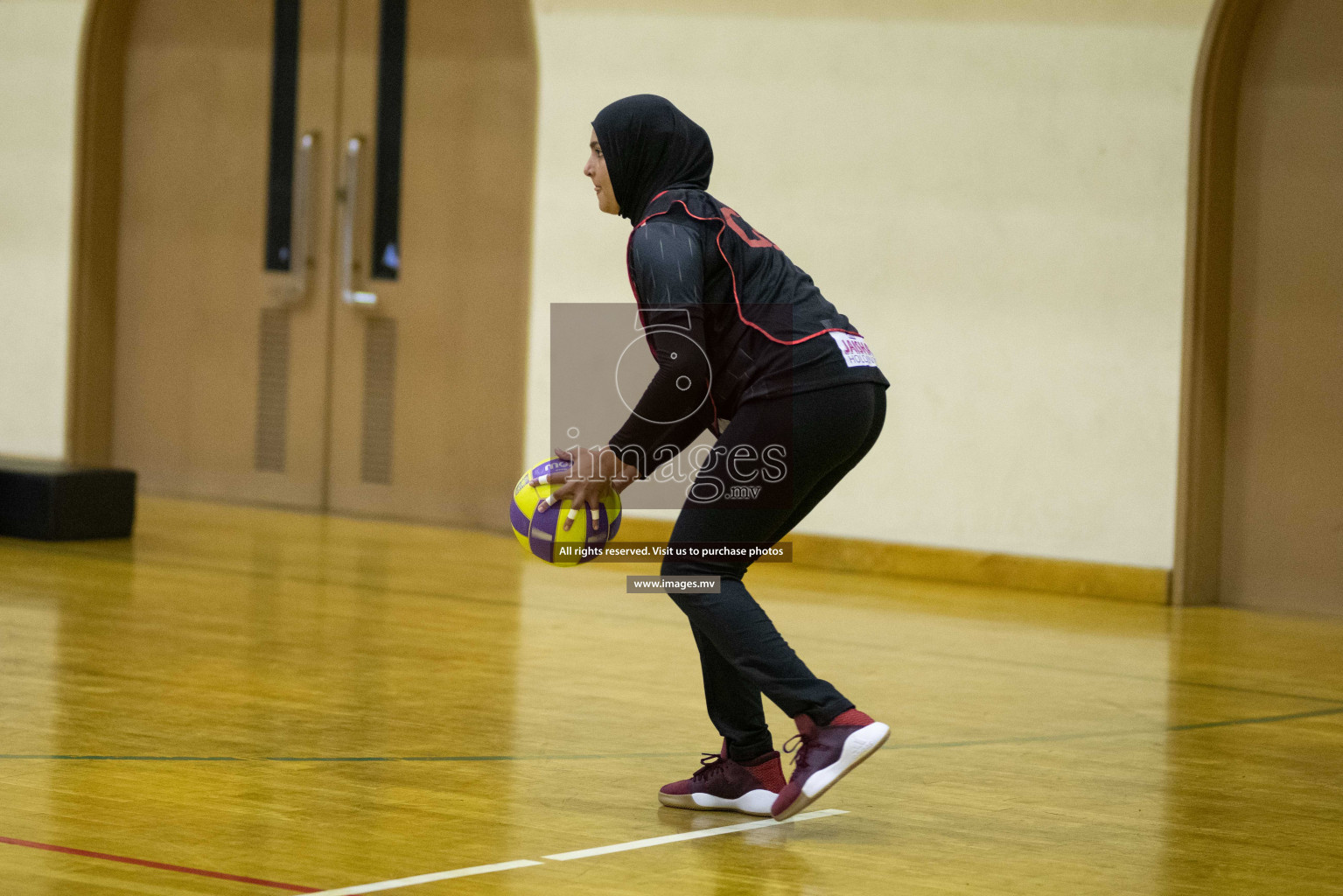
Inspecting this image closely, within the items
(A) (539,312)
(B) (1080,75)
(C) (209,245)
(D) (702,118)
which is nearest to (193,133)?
(C) (209,245)

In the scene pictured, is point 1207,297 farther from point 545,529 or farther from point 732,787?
point 545,529

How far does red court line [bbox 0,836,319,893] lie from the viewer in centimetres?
254

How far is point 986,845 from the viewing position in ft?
9.78

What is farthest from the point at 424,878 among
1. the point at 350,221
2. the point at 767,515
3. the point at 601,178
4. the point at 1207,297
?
the point at 350,221

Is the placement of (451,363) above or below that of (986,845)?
above

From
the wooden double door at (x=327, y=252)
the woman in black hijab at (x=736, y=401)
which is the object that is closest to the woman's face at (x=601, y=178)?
the woman in black hijab at (x=736, y=401)

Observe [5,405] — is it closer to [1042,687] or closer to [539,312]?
[539,312]

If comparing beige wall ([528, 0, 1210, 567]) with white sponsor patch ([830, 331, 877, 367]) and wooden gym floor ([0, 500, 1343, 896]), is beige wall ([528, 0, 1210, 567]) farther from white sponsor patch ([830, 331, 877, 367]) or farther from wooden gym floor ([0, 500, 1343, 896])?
white sponsor patch ([830, 331, 877, 367])

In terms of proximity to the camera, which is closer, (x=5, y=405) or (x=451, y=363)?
(x=451, y=363)

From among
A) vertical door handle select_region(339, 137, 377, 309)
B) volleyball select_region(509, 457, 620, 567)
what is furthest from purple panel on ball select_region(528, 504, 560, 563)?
vertical door handle select_region(339, 137, 377, 309)

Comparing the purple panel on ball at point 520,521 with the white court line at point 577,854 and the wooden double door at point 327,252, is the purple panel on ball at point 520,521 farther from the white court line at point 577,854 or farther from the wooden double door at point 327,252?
the wooden double door at point 327,252

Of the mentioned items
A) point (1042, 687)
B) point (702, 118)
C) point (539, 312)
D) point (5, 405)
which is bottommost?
point (1042, 687)

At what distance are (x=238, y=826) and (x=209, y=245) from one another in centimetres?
584

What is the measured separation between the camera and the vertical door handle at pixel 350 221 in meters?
7.84
